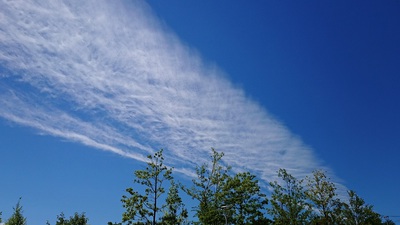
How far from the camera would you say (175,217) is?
130ft

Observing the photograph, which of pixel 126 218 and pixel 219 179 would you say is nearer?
pixel 126 218

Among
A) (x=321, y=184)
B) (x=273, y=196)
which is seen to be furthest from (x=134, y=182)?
(x=321, y=184)

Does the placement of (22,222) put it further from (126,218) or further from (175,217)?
(175,217)

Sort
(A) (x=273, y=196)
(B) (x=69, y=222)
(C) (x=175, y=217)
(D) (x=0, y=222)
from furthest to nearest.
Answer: (B) (x=69, y=222)
(A) (x=273, y=196)
(C) (x=175, y=217)
(D) (x=0, y=222)

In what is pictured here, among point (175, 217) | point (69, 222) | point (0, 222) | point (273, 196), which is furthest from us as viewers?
point (69, 222)

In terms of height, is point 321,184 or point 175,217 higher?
point 321,184

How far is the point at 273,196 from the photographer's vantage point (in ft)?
138

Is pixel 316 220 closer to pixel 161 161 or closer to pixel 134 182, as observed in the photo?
pixel 161 161

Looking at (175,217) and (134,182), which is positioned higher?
(134,182)

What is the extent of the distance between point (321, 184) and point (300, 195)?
4.72 meters

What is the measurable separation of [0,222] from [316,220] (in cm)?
4068

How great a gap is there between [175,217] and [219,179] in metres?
8.46

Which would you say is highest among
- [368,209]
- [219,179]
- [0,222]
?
[219,179]

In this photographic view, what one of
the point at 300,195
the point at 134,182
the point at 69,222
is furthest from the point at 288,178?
the point at 69,222
